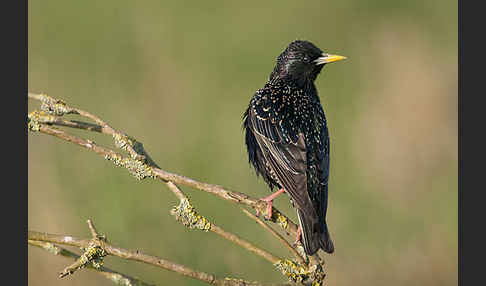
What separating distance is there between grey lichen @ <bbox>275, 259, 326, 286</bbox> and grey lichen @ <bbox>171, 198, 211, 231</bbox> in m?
0.40

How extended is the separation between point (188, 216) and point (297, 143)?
1344 millimetres

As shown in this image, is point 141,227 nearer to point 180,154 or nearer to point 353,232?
point 180,154

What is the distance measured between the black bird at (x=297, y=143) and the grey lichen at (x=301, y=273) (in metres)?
0.36

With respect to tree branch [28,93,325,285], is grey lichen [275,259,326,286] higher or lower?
lower

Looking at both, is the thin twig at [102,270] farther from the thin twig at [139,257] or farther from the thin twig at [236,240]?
the thin twig at [236,240]

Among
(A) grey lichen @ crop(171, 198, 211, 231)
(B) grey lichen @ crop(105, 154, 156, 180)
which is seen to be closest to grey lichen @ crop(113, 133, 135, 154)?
(B) grey lichen @ crop(105, 154, 156, 180)

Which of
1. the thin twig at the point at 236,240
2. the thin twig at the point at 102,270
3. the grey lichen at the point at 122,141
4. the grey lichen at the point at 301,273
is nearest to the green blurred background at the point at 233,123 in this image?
the grey lichen at the point at 301,273

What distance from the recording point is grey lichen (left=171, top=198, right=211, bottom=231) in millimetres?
3344

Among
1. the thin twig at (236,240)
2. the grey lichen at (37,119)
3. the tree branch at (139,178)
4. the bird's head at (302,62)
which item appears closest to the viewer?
the tree branch at (139,178)

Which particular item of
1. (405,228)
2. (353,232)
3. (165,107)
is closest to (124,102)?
(165,107)

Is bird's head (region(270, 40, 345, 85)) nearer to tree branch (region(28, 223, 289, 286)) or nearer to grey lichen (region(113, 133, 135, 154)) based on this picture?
grey lichen (region(113, 133, 135, 154))

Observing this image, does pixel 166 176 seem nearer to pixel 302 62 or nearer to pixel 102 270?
pixel 102 270

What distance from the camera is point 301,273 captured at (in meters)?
3.50

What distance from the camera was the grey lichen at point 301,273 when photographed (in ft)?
11.3
